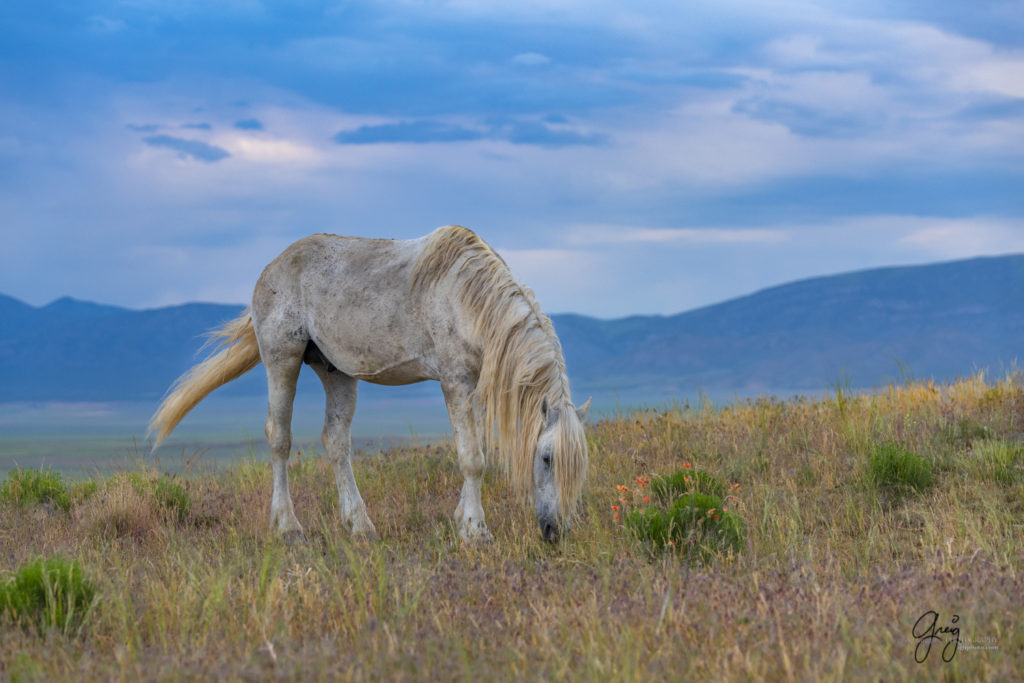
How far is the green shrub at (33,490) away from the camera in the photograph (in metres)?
9.02

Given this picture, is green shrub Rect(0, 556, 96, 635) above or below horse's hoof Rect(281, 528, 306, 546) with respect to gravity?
above

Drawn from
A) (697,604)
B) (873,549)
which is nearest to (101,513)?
(697,604)

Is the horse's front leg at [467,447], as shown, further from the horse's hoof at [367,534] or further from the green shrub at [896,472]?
the green shrub at [896,472]

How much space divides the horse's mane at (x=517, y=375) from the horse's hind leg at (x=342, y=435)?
1.65 metres

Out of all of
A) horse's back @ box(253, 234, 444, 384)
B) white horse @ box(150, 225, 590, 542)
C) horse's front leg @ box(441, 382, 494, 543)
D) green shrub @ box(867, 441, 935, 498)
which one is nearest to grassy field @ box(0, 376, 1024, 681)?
green shrub @ box(867, 441, 935, 498)

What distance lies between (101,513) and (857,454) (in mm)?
7210

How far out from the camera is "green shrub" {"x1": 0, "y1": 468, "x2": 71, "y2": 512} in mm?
9016

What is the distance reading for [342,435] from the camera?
7969 mm

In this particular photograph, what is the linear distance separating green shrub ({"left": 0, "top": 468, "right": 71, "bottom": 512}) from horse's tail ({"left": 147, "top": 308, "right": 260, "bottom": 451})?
1165 mm

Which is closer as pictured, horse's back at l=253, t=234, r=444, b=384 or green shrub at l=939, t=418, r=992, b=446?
horse's back at l=253, t=234, r=444, b=384

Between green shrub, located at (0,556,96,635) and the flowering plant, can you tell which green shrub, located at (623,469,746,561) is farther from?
green shrub, located at (0,556,96,635)

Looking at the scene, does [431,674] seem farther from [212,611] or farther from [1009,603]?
[1009,603]

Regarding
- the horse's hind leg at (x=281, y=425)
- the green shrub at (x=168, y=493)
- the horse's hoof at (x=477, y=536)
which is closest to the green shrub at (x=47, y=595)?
the horse's hoof at (x=477, y=536)

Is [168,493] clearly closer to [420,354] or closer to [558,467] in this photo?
[420,354]
